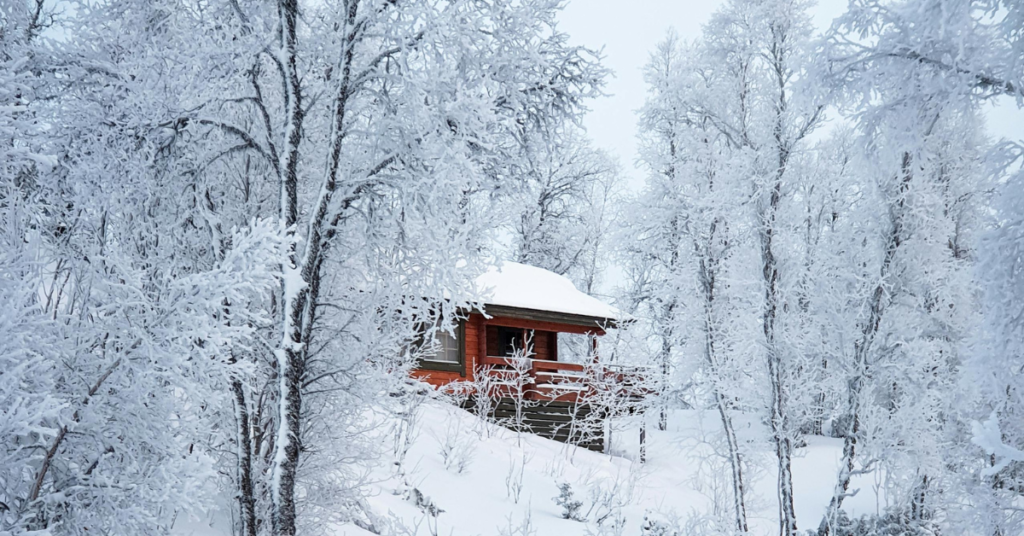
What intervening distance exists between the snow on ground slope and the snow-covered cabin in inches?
88.0

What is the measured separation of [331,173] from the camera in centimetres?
615

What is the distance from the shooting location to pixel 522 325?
1931cm

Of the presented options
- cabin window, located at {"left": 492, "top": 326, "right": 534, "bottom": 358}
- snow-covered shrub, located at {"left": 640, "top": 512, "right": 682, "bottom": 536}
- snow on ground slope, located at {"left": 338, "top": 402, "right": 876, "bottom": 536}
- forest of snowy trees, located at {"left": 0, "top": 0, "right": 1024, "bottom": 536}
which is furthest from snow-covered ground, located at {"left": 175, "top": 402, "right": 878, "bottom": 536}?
cabin window, located at {"left": 492, "top": 326, "right": 534, "bottom": 358}

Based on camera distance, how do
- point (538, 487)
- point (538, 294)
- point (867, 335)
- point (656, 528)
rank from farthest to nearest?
point (538, 294), point (538, 487), point (867, 335), point (656, 528)

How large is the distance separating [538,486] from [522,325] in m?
7.14

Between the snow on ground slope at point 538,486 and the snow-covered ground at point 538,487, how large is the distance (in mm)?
22

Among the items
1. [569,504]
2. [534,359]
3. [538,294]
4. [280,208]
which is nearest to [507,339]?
[538,294]

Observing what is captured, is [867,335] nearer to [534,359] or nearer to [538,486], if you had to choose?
[538,486]

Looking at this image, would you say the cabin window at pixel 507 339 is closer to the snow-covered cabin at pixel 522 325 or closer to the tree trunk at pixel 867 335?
the snow-covered cabin at pixel 522 325

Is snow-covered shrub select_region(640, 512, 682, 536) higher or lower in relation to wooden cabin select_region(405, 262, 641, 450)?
lower

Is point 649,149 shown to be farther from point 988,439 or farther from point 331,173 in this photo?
point 988,439

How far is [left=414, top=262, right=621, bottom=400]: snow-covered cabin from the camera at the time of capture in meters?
18.2

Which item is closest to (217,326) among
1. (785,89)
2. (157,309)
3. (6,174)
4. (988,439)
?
(157,309)

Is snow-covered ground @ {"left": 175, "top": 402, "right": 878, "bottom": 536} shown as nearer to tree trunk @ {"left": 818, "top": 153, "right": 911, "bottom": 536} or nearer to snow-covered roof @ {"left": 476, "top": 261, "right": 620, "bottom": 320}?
tree trunk @ {"left": 818, "top": 153, "right": 911, "bottom": 536}
